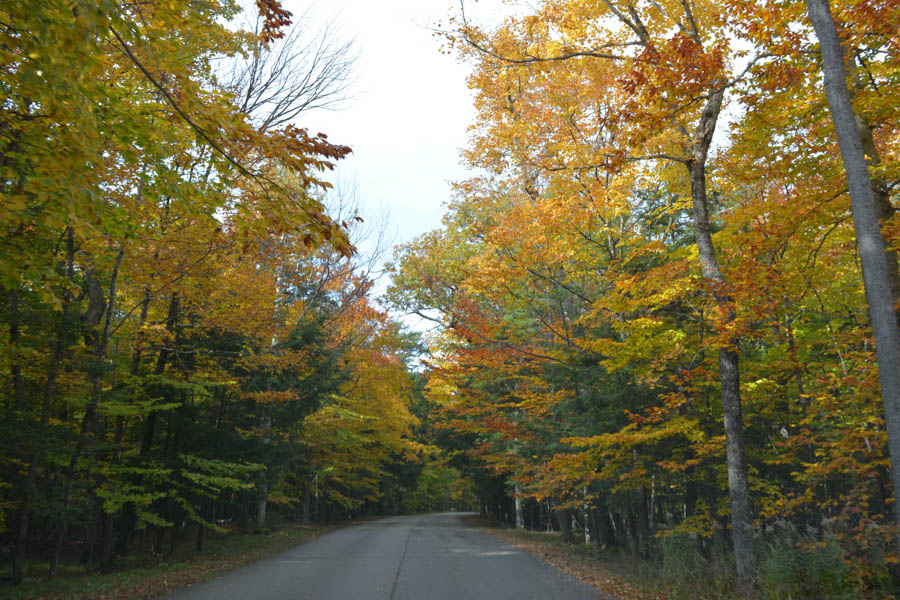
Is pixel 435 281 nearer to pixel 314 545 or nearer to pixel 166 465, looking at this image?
pixel 314 545

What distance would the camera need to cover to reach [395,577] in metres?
10.2

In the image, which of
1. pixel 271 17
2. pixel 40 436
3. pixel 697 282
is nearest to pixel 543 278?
pixel 697 282

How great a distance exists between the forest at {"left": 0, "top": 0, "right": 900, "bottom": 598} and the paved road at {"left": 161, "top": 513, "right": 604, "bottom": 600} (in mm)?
2424

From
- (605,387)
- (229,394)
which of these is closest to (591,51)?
(605,387)

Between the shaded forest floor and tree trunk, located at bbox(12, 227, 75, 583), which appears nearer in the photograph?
the shaded forest floor

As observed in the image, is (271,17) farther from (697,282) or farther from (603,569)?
(603,569)

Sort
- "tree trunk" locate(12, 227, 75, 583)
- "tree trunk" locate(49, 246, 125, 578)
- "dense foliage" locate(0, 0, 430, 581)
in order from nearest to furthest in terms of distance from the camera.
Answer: "dense foliage" locate(0, 0, 430, 581) < "tree trunk" locate(12, 227, 75, 583) < "tree trunk" locate(49, 246, 125, 578)

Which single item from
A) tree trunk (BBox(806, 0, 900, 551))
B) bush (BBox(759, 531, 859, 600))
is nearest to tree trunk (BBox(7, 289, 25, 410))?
tree trunk (BBox(806, 0, 900, 551))

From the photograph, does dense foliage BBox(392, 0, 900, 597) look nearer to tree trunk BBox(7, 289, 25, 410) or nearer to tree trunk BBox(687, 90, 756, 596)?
tree trunk BBox(687, 90, 756, 596)

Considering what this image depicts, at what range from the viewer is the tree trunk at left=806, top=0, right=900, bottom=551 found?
4.86 metres

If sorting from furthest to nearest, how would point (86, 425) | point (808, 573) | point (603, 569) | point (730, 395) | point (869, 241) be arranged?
point (603, 569) < point (86, 425) < point (730, 395) < point (808, 573) < point (869, 241)

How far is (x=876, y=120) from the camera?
25.6 ft

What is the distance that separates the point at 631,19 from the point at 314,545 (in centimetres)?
1736

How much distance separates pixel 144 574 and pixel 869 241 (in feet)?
44.7
